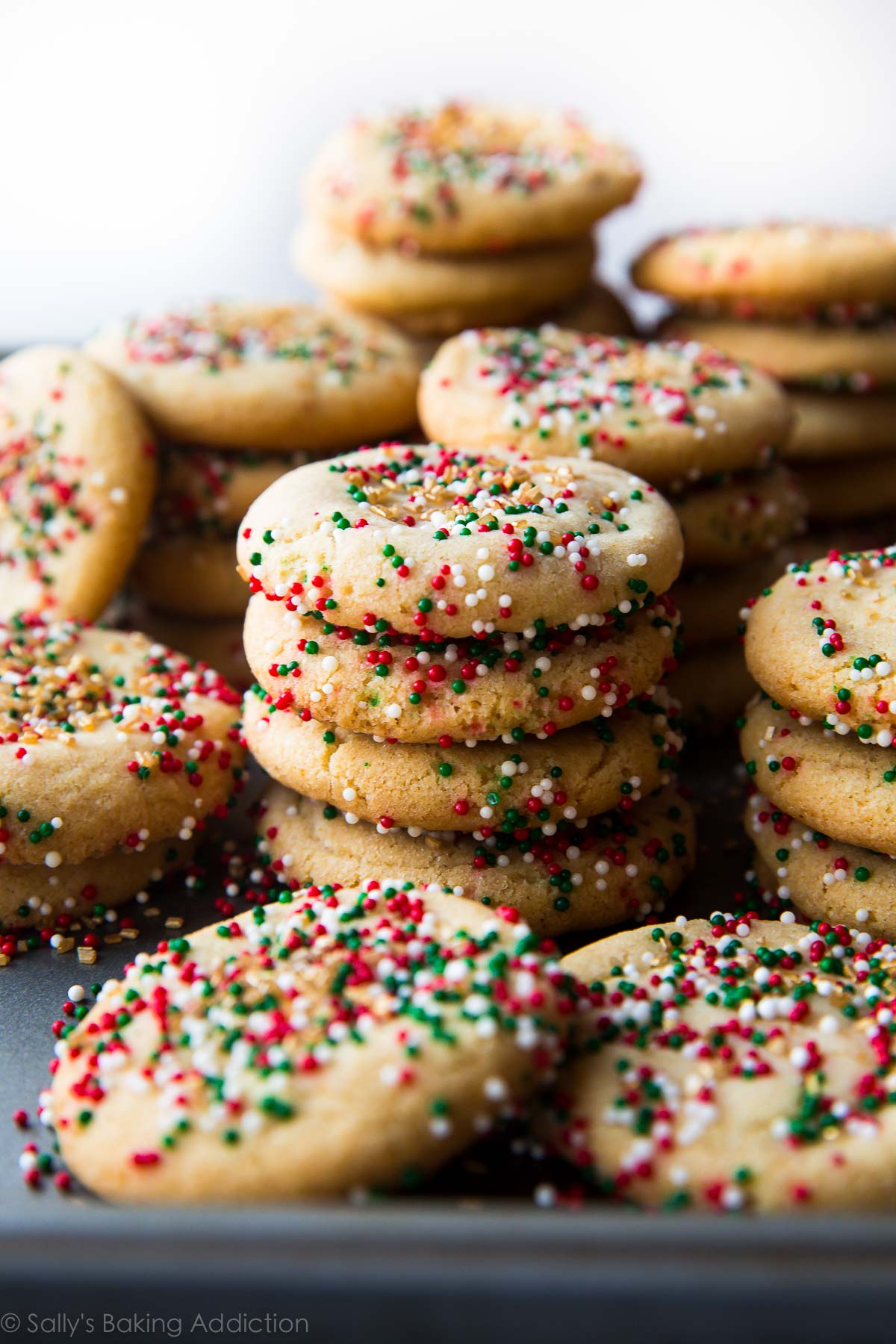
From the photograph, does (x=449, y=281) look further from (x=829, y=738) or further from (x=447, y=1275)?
(x=447, y=1275)

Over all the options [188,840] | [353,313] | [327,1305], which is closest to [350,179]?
[353,313]

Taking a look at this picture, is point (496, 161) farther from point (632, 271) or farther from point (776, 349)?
point (776, 349)

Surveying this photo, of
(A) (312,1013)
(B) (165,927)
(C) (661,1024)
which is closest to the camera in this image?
(A) (312,1013)

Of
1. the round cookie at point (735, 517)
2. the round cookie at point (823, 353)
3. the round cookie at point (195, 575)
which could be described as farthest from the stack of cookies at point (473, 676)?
the round cookie at point (823, 353)

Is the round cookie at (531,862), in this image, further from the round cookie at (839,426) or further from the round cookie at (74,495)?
the round cookie at (839,426)

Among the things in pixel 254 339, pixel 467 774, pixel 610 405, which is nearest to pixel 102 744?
pixel 467 774

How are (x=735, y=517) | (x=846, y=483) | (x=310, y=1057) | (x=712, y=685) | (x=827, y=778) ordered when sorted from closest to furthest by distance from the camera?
1. (x=310, y=1057)
2. (x=827, y=778)
3. (x=735, y=517)
4. (x=712, y=685)
5. (x=846, y=483)

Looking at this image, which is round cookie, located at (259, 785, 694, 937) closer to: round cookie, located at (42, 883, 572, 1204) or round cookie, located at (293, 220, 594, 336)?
round cookie, located at (42, 883, 572, 1204)
